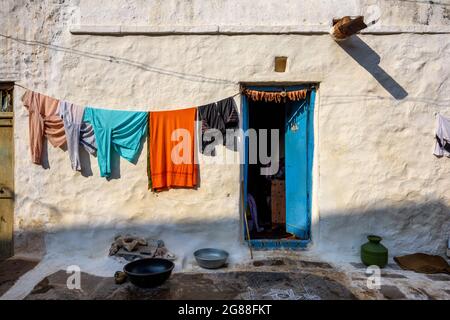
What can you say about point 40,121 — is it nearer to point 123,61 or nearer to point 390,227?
point 123,61

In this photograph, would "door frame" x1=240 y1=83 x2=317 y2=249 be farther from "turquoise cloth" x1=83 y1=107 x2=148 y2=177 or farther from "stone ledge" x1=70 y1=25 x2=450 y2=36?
"turquoise cloth" x1=83 y1=107 x2=148 y2=177

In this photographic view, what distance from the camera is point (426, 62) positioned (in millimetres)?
5266

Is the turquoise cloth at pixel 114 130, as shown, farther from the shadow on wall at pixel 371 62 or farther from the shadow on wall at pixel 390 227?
the shadow on wall at pixel 371 62

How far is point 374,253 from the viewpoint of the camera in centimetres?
488

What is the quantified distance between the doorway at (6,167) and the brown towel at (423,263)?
20.0ft

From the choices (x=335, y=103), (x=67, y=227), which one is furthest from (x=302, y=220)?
(x=67, y=227)

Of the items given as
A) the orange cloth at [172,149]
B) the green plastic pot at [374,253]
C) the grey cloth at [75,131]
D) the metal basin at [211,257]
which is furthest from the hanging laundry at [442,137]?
the grey cloth at [75,131]

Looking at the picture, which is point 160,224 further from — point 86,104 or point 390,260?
point 390,260

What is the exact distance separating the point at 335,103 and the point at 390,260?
8.54 feet

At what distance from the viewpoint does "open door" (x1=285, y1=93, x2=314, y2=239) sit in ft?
18.0

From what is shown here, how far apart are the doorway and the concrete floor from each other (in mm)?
572

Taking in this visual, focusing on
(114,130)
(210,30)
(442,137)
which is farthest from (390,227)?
(114,130)

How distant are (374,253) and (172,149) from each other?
3377 mm

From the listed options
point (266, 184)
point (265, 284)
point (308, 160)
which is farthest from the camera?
point (266, 184)
